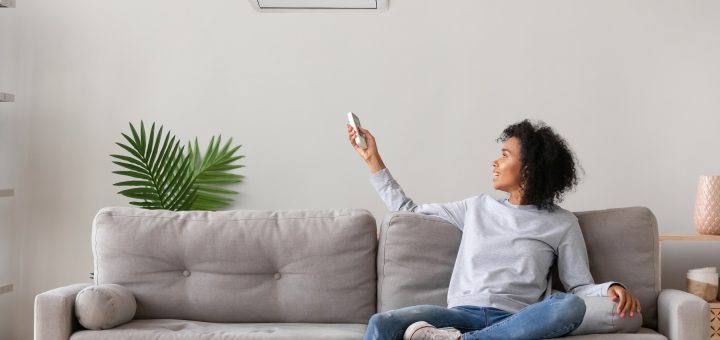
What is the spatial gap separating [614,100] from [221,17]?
1.79 m

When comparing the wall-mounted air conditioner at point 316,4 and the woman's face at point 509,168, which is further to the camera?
the wall-mounted air conditioner at point 316,4

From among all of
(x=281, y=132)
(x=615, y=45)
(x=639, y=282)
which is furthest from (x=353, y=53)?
(x=639, y=282)

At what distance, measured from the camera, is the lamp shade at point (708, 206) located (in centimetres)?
322

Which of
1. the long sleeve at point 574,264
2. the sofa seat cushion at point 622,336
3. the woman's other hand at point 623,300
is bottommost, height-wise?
the sofa seat cushion at point 622,336

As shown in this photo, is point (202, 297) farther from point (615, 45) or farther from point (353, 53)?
point (615, 45)

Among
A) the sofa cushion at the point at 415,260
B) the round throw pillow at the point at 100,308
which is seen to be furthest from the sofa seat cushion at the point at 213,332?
the sofa cushion at the point at 415,260

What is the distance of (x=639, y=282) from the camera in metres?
2.55

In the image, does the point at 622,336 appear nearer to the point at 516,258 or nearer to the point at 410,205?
the point at 516,258

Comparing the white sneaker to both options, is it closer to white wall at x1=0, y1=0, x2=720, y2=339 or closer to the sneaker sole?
the sneaker sole

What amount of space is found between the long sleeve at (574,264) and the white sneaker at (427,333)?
0.53 m

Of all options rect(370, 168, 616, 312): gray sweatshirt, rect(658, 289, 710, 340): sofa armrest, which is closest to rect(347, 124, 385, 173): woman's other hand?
rect(370, 168, 616, 312): gray sweatshirt

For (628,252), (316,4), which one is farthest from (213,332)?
(316,4)

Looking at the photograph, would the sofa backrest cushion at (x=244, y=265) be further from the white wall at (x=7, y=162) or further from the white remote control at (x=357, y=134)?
the white wall at (x=7, y=162)

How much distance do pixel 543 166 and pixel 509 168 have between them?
11cm
